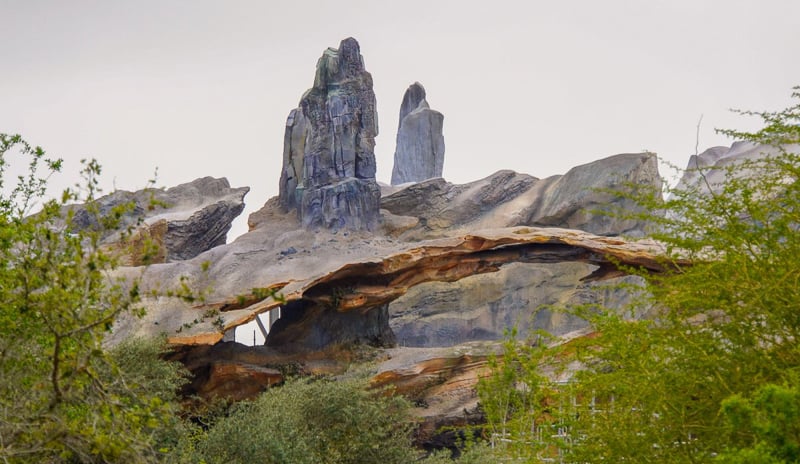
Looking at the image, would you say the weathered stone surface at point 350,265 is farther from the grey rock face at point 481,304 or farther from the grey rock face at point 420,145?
the grey rock face at point 420,145

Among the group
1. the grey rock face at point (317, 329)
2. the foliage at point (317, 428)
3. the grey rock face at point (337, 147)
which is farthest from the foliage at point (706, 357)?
the grey rock face at point (337, 147)

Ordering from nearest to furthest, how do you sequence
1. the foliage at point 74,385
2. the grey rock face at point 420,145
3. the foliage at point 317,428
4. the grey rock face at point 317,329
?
the foliage at point 74,385
the foliage at point 317,428
the grey rock face at point 317,329
the grey rock face at point 420,145

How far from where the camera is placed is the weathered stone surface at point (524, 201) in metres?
23.7

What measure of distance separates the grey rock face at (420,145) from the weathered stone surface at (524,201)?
4.89m

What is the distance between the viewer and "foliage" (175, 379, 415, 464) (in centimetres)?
1104

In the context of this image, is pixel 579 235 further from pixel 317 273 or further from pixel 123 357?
pixel 123 357

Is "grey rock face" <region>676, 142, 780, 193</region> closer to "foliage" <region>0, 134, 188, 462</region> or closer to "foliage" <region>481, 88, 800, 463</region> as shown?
"foliage" <region>481, 88, 800, 463</region>

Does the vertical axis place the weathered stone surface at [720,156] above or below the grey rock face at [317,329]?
above

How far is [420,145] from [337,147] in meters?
13.2

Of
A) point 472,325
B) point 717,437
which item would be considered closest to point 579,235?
point 472,325

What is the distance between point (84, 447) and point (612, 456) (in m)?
3.45

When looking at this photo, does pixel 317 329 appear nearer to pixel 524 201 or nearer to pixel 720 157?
pixel 524 201

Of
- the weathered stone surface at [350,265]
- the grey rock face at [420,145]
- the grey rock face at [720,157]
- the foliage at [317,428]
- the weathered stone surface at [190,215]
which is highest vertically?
the grey rock face at [420,145]

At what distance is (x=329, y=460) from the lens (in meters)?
11.8
